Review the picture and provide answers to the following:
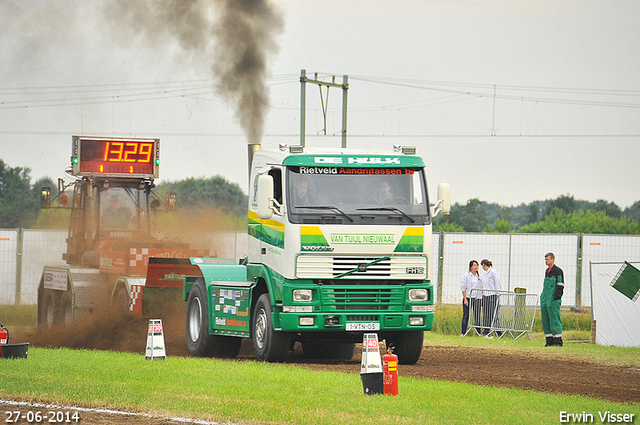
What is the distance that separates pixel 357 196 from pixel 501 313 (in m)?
9.63

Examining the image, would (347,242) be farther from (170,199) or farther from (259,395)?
(170,199)

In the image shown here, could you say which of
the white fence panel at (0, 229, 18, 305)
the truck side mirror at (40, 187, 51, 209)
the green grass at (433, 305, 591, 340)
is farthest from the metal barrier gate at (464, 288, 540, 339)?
the white fence panel at (0, 229, 18, 305)

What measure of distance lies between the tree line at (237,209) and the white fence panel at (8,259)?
1.02 meters

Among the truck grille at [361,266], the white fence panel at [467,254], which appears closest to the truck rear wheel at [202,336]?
the truck grille at [361,266]

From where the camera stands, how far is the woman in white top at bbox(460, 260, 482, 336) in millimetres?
22391

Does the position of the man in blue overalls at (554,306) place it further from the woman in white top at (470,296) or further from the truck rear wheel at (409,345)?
the truck rear wheel at (409,345)

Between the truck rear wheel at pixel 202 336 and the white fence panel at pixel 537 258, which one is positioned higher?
the white fence panel at pixel 537 258

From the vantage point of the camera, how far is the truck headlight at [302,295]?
44.0ft

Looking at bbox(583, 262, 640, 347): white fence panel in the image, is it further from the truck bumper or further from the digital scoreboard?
the digital scoreboard

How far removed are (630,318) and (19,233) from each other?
2060 centimetres

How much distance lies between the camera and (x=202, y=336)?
1590 centimetres

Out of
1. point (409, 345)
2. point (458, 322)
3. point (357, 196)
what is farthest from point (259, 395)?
point (458, 322)

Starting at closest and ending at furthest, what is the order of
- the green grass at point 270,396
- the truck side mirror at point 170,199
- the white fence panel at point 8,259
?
the green grass at point 270,396, the truck side mirror at point 170,199, the white fence panel at point 8,259

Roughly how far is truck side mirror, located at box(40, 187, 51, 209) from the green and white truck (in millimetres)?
6515
